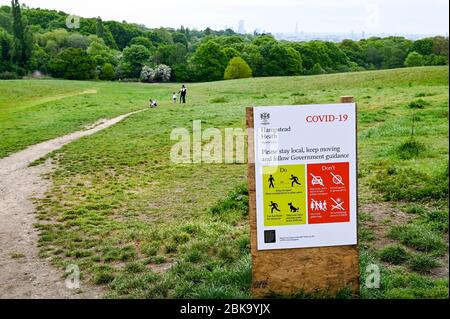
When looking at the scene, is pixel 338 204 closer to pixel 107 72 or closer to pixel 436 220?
pixel 436 220

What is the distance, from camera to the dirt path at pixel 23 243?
777cm

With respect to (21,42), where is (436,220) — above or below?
below

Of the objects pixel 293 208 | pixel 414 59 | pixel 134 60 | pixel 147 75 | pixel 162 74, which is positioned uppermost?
pixel 134 60

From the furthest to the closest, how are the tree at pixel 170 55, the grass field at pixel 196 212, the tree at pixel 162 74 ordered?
the tree at pixel 170 55 < the tree at pixel 162 74 < the grass field at pixel 196 212

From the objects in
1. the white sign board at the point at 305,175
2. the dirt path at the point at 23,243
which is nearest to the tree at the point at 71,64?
the dirt path at the point at 23,243

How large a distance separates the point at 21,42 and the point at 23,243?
81.0 metres

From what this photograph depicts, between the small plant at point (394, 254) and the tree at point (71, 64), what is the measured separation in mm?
83764

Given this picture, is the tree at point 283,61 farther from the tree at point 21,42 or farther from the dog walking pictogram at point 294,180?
the dog walking pictogram at point 294,180

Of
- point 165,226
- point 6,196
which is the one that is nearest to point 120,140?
point 6,196

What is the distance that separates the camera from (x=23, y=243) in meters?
10.4

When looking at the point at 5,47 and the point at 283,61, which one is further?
the point at 283,61

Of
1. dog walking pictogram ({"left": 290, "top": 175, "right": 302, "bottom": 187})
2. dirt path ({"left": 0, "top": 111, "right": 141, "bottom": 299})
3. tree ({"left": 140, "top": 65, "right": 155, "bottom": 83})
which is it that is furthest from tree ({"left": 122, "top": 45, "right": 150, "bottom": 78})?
dog walking pictogram ({"left": 290, "top": 175, "right": 302, "bottom": 187})

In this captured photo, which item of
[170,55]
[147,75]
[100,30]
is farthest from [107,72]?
[100,30]

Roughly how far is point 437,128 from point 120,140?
50.4 ft
